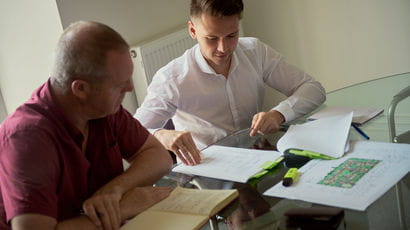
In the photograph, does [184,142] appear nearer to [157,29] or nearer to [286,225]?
[286,225]

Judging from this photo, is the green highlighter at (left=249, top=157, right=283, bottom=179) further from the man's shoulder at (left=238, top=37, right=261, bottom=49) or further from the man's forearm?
the man's shoulder at (left=238, top=37, right=261, bottom=49)

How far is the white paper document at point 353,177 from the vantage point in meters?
1.40

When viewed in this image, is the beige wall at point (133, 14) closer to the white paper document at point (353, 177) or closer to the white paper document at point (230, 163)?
the white paper document at point (230, 163)

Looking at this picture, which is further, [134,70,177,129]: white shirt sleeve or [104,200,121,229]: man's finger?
[134,70,177,129]: white shirt sleeve

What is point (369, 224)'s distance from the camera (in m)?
1.35

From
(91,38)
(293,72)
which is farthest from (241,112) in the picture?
(91,38)

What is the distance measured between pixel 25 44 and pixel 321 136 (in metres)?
1.81

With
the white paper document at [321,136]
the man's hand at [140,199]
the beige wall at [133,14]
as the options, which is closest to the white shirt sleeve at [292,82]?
the white paper document at [321,136]

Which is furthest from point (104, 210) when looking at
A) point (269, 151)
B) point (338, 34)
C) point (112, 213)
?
point (338, 34)

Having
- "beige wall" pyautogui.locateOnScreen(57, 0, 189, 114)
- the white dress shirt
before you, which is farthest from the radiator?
the white dress shirt

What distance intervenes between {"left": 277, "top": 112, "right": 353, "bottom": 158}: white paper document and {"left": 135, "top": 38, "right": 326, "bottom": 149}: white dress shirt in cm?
28

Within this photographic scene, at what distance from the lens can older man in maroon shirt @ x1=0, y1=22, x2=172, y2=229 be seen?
144 cm

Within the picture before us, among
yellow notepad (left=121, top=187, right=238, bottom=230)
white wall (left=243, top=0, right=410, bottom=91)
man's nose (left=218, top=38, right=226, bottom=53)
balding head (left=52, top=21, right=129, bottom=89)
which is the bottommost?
white wall (left=243, top=0, right=410, bottom=91)

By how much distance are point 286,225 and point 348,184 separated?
0.23 m
